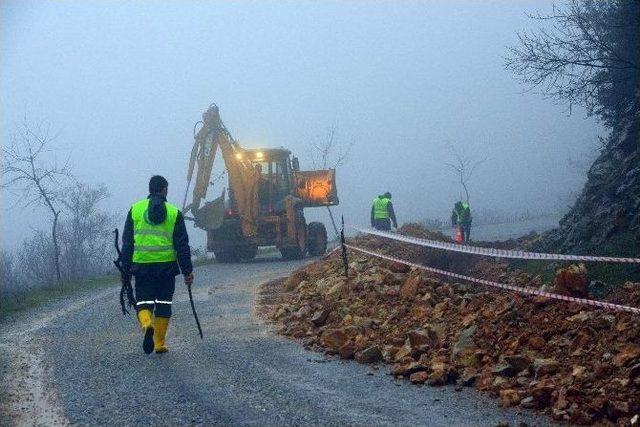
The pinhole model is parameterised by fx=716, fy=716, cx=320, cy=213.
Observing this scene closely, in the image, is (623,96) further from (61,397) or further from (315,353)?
(61,397)

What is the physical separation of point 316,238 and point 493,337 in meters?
16.4

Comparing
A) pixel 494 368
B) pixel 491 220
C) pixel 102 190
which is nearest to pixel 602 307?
pixel 494 368

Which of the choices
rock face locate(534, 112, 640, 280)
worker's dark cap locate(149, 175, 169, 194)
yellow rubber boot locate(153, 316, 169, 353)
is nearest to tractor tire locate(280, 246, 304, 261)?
rock face locate(534, 112, 640, 280)

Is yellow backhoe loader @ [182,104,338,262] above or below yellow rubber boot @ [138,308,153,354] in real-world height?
above

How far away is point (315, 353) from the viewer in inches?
309

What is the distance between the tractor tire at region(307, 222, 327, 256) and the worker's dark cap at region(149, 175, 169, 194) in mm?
14753

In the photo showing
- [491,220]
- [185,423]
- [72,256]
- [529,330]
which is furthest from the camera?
[491,220]

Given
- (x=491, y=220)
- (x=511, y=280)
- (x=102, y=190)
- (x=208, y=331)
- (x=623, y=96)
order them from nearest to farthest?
1. (x=208, y=331)
2. (x=511, y=280)
3. (x=623, y=96)
4. (x=102, y=190)
5. (x=491, y=220)

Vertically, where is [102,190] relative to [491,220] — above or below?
above

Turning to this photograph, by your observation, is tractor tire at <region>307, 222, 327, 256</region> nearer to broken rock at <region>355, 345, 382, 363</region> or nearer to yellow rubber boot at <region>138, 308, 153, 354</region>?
yellow rubber boot at <region>138, 308, 153, 354</region>

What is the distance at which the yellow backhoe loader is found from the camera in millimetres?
21003

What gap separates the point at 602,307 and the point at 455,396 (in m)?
2.04

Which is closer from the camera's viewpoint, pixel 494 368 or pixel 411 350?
pixel 494 368

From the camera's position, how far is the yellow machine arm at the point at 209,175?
20938 millimetres
